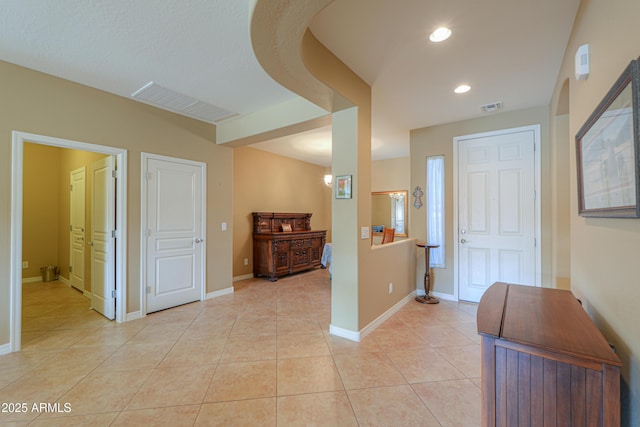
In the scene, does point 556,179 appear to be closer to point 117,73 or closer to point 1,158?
point 117,73

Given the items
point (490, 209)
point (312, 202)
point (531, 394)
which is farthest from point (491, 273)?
point (312, 202)

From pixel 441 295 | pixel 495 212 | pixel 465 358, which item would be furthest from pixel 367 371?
pixel 495 212

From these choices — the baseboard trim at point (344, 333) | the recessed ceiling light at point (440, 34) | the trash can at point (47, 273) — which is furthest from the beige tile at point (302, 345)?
the trash can at point (47, 273)

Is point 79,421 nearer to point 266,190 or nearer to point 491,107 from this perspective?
point 266,190

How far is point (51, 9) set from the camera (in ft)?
5.99

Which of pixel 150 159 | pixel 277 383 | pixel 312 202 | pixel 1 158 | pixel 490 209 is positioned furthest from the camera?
pixel 312 202

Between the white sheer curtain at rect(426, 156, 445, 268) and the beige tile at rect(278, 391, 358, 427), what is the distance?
276 cm

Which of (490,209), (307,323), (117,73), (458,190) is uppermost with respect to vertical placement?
(117,73)

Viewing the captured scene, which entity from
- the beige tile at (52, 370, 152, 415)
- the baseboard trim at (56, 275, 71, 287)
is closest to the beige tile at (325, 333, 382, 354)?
the beige tile at (52, 370, 152, 415)

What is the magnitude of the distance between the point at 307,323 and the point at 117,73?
3.33m

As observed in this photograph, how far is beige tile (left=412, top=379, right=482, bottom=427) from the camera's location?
163cm

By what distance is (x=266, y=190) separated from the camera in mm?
5883

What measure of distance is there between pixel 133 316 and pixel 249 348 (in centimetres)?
177

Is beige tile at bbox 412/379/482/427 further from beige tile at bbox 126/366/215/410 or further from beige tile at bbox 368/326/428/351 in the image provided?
beige tile at bbox 126/366/215/410
